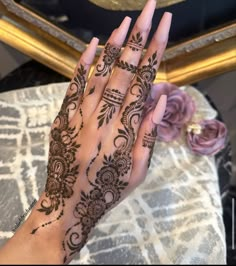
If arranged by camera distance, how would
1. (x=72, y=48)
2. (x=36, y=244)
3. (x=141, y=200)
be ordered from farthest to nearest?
(x=72, y=48), (x=141, y=200), (x=36, y=244)

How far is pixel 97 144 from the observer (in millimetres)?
583

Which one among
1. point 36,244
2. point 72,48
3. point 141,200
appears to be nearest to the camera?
point 36,244

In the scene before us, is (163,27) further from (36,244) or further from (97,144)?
(36,244)

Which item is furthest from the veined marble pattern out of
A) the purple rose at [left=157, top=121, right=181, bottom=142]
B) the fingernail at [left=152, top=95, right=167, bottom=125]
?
the fingernail at [left=152, top=95, right=167, bottom=125]

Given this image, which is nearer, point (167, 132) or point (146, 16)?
point (146, 16)

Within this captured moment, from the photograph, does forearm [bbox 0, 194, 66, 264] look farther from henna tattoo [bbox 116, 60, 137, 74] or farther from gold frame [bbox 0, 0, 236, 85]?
gold frame [bbox 0, 0, 236, 85]

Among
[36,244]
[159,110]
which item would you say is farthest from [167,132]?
→ [36,244]

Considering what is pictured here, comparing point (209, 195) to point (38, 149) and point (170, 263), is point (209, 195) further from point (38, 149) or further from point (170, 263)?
point (38, 149)

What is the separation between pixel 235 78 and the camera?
2.97 feet

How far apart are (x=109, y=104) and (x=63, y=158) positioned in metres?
→ 0.08

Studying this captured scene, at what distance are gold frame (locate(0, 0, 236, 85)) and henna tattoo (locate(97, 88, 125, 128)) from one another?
23 cm

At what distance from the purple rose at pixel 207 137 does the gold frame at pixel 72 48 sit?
0.25 ft

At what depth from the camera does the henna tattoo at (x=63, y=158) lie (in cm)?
59

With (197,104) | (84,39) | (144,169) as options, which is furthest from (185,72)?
(144,169)
